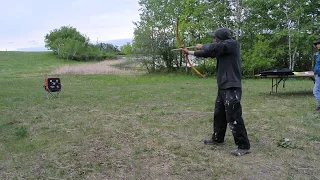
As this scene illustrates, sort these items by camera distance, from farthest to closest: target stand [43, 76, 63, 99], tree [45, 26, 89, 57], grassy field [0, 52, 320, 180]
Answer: tree [45, 26, 89, 57], target stand [43, 76, 63, 99], grassy field [0, 52, 320, 180]

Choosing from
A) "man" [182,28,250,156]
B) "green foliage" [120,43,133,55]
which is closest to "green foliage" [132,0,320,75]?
"green foliage" [120,43,133,55]

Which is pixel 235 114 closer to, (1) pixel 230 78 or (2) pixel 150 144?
(1) pixel 230 78

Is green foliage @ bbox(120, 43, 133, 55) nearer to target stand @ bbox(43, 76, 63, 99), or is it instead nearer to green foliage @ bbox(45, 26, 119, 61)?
target stand @ bbox(43, 76, 63, 99)

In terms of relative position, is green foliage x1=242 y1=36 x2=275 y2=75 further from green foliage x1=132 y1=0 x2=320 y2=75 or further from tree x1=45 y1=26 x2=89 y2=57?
tree x1=45 y1=26 x2=89 y2=57

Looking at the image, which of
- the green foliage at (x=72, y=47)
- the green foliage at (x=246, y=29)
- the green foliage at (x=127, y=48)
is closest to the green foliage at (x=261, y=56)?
the green foliage at (x=246, y=29)

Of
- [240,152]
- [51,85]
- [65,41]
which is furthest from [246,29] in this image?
[65,41]

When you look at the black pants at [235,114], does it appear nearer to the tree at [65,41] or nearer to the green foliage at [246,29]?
the green foliage at [246,29]

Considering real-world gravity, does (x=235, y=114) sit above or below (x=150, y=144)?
above

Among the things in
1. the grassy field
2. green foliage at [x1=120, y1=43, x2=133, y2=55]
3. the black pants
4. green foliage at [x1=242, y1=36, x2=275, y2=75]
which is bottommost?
the grassy field

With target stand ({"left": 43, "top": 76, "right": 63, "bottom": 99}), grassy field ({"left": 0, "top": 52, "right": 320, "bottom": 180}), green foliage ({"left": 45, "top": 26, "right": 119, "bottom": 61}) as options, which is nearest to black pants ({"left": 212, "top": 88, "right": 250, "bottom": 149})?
grassy field ({"left": 0, "top": 52, "right": 320, "bottom": 180})

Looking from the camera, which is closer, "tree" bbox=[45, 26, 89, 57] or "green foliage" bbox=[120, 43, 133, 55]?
"green foliage" bbox=[120, 43, 133, 55]

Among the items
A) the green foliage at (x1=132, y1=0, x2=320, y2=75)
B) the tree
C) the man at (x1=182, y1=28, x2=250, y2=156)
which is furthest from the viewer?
the tree

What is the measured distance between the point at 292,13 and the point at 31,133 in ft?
56.4

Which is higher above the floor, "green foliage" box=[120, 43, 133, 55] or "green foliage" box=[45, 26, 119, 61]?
"green foliage" box=[45, 26, 119, 61]
